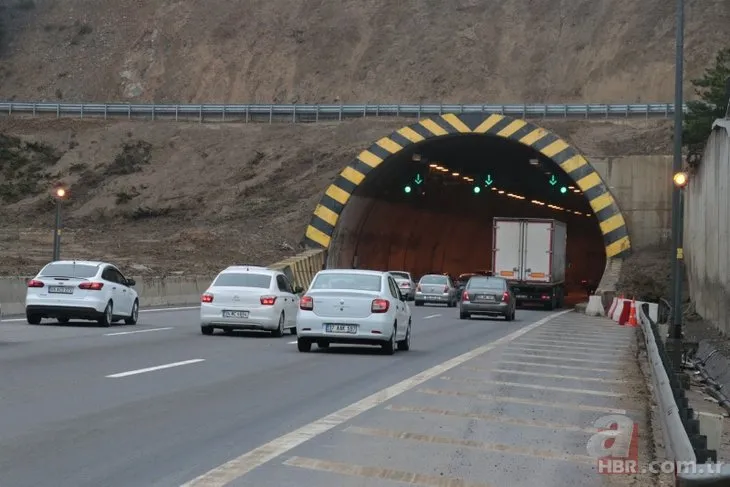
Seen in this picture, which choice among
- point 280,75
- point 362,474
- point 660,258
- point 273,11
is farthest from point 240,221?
point 362,474

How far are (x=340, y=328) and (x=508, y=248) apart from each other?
3202 cm

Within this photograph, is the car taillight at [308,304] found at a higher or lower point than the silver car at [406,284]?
lower

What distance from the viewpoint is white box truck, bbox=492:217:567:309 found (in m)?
53.2

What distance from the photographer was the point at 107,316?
93.5ft

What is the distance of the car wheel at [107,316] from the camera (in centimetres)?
2842

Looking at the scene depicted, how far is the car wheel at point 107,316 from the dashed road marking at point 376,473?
61.8ft

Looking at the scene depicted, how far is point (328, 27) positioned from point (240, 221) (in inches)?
1359

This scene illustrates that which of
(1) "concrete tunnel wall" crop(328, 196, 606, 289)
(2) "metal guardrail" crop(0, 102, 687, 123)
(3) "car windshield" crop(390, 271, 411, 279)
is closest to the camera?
(3) "car windshield" crop(390, 271, 411, 279)

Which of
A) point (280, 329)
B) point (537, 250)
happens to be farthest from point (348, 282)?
point (537, 250)

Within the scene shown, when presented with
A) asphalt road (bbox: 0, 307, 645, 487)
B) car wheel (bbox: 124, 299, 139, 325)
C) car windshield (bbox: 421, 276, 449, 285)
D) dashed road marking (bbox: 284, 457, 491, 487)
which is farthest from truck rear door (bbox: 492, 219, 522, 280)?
dashed road marking (bbox: 284, 457, 491, 487)

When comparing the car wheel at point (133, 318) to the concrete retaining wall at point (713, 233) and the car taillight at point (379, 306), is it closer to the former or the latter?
the car taillight at point (379, 306)

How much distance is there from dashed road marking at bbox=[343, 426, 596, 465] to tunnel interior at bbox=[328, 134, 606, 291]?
42.9 meters

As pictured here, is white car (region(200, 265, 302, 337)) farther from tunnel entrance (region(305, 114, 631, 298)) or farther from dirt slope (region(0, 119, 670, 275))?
tunnel entrance (region(305, 114, 631, 298))

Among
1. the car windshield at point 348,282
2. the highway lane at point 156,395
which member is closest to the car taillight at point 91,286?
the highway lane at point 156,395
